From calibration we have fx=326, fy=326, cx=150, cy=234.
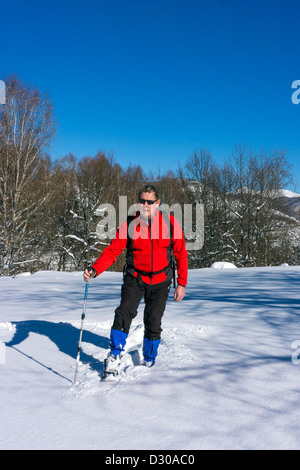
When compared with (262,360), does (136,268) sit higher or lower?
higher

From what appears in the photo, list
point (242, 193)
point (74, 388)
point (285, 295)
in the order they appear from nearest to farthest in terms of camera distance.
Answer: point (74, 388) < point (285, 295) < point (242, 193)

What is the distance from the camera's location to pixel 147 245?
2.83 metres

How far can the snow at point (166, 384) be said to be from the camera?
1.75 meters

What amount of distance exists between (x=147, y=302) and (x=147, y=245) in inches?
20.4

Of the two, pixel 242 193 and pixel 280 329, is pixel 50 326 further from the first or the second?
pixel 242 193

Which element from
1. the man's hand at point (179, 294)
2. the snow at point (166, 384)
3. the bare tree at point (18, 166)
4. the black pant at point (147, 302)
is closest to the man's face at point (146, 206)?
the black pant at point (147, 302)

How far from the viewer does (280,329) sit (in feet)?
11.5

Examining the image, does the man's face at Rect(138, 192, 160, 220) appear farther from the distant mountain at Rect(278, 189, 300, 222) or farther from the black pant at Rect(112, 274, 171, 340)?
the distant mountain at Rect(278, 189, 300, 222)

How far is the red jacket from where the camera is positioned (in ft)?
9.29

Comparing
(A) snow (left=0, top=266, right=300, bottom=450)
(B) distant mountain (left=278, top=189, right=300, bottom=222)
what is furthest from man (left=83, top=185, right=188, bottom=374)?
(B) distant mountain (left=278, top=189, right=300, bottom=222)
